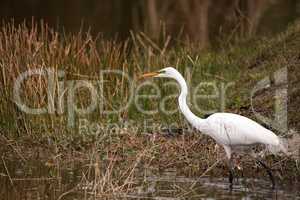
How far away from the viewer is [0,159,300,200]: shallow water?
323 inches

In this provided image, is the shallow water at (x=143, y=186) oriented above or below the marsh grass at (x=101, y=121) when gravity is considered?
below

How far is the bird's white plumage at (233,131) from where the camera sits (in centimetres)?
863

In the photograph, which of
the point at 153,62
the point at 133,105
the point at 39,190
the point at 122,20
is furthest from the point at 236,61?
the point at 122,20

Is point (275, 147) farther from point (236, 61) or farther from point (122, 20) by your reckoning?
point (122, 20)

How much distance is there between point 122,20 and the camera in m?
22.0

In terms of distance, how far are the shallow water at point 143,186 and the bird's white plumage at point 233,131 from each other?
1.38 feet

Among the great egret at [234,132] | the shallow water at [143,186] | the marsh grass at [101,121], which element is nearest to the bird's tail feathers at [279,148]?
the great egret at [234,132]

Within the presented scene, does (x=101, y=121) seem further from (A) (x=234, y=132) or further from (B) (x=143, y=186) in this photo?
(A) (x=234, y=132)

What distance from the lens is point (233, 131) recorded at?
882 centimetres

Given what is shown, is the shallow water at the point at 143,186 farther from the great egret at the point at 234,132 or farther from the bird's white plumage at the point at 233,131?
the bird's white plumage at the point at 233,131

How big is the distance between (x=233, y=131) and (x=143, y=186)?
1.12 meters

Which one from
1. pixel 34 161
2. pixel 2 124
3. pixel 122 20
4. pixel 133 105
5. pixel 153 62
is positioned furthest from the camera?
pixel 122 20

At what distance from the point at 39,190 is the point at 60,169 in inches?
35.2

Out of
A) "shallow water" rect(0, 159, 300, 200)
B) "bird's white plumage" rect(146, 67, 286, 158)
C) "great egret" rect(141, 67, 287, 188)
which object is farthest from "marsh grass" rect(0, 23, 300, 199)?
"bird's white plumage" rect(146, 67, 286, 158)
